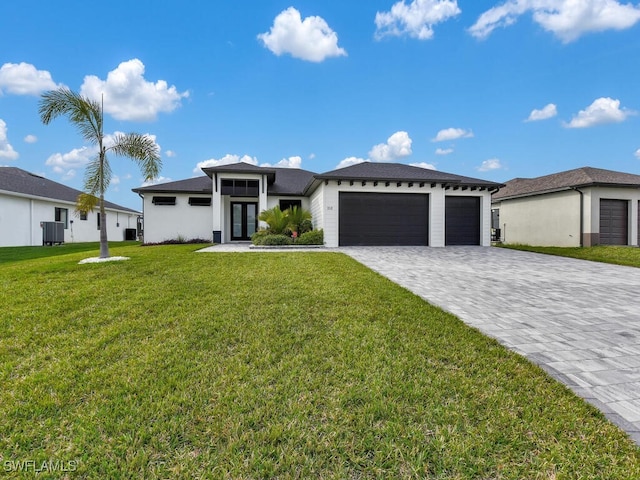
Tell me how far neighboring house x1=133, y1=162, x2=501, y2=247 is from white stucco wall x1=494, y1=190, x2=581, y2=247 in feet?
13.7

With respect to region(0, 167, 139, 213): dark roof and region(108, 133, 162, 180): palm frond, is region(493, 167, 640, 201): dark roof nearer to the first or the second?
region(108, 133, 162, 180): palm frond

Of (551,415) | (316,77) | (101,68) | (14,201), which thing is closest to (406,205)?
(316,77)

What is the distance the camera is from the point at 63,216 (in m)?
20.6

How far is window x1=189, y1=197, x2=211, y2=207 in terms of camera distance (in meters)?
16.8

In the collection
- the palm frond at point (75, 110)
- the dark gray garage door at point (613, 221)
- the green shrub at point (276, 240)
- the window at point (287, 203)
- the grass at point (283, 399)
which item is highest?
the palm frond at point (75, 110)

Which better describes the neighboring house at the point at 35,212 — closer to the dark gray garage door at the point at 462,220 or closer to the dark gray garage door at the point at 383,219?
the dark gray garage door at the point at 383,219

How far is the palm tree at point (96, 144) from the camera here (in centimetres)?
839

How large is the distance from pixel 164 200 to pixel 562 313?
17.6 m

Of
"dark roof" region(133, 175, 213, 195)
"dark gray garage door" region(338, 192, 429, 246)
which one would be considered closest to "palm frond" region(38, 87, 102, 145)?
"dark roof" region(133, 175, 213, 195)

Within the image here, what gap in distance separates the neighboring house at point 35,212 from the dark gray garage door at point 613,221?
2499 cm

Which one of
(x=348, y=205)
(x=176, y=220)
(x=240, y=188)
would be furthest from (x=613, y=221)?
(x=176, y=220)

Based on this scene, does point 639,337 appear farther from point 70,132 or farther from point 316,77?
point 316,77

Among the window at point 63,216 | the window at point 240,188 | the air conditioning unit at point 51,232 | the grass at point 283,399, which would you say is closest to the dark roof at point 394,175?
the window at point 240,188

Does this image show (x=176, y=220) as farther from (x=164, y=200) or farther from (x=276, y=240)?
(x=276, y=240)
